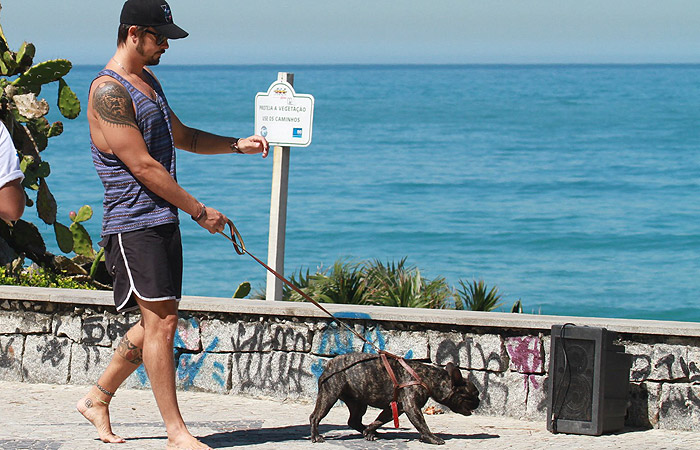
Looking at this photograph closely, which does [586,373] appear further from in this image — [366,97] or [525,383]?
[366,97]

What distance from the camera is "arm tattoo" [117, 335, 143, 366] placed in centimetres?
541

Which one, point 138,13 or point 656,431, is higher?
point 138,13

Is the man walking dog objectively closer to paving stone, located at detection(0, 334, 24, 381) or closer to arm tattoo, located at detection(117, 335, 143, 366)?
arm tattoo, located at detection(117, 335, 143, 366)

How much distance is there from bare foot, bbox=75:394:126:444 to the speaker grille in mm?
2545

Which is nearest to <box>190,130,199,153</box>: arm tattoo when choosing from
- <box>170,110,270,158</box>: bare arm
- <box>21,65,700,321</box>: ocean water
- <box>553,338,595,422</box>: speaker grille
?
<box>170,110,270,158</box>: bare arm

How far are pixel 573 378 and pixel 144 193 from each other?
9.21ft

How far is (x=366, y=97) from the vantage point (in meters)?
116

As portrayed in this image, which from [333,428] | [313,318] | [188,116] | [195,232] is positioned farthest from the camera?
[188,116]

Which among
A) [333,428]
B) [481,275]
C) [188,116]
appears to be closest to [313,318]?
[333,428]

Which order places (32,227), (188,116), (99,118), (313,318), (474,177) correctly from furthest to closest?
(188,116) < (474,177) < (32,227) < (313,318) < (99,118)

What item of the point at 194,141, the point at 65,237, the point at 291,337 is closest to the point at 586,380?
the point at 291,337

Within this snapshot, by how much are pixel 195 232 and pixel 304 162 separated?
69.2 ft

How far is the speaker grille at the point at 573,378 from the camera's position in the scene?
6.31 metres

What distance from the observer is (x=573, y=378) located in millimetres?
6375
